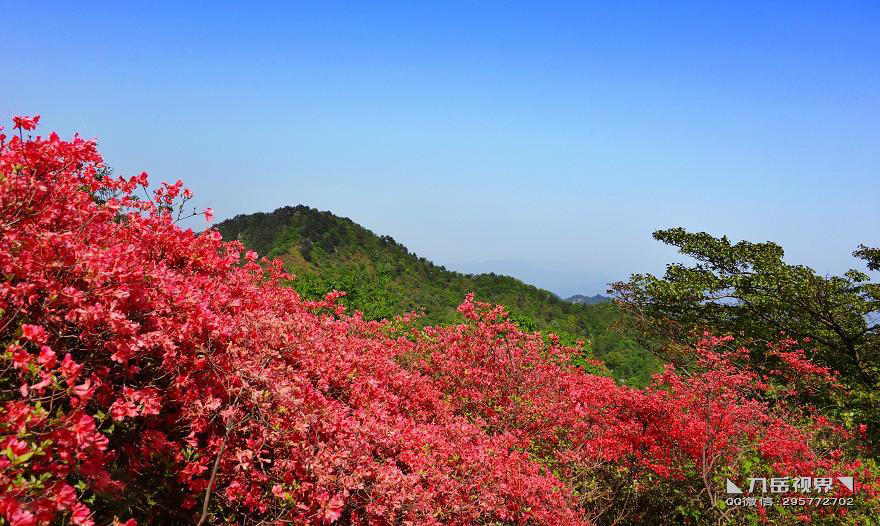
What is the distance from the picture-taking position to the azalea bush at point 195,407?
2.93 m

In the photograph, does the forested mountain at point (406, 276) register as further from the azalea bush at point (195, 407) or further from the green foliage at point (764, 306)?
the azalea bush at point (195, 407)

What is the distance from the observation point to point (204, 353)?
4.12 meters

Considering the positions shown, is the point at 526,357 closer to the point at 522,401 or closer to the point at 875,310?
the point at 522,401

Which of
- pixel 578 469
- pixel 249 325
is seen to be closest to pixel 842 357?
pixel 578 469

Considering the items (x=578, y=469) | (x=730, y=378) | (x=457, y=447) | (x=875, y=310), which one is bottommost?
(x=578, y=469)

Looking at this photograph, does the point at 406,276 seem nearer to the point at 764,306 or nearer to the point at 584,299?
the point at 764,306

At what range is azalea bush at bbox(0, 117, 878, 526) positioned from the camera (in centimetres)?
293

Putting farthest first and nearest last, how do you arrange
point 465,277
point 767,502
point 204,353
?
1. point 465,277
2. point 767,502
3. point 204,353

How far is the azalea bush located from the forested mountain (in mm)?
27369

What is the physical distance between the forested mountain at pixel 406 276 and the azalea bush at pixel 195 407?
27.4m

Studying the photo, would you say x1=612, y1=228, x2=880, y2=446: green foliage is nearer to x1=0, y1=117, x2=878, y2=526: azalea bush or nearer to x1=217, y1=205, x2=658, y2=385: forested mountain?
x1=0, y1=117, x2=878, y2=526: azalea bush

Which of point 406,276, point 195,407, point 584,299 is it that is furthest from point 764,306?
point 584,299

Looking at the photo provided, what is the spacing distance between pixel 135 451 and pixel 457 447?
3.65 metres

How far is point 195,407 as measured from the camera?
13.0 ft
